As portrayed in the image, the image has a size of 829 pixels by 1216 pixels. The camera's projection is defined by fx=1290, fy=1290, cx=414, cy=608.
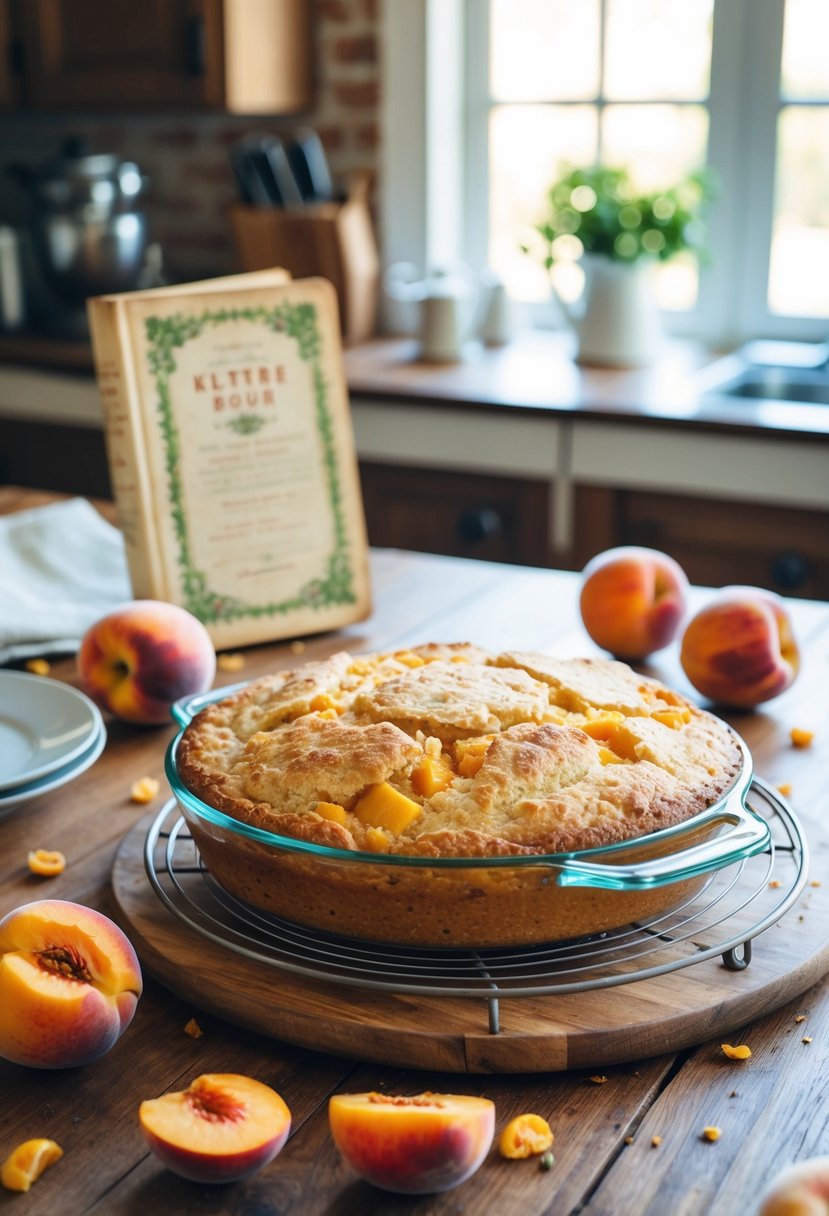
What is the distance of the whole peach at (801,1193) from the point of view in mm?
530

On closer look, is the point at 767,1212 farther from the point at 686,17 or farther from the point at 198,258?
the point at 198,258

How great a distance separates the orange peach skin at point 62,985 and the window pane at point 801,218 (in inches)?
101

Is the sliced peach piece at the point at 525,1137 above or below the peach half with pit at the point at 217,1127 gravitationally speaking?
below

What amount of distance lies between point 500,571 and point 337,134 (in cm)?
191

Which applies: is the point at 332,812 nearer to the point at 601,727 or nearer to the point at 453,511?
the point at 601,727

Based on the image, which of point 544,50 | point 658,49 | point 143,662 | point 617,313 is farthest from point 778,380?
point 143,662

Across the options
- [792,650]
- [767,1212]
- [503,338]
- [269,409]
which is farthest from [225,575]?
[503,338]

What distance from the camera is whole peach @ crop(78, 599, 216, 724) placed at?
1.14 m

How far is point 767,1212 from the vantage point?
1.79ft

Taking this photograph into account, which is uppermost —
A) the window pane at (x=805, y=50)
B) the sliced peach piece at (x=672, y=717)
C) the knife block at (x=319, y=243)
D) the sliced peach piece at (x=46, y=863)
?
the window pane at (x=805, y=50)

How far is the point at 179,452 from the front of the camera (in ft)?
4.23

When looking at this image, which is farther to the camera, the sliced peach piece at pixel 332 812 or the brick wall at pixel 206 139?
the brick wall at pixel 206 139

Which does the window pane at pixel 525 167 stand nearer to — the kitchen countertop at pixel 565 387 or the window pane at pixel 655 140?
the window pane at pixel 655 140

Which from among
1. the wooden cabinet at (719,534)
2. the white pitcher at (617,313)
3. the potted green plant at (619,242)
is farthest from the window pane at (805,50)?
the wooden cabinet at (719,534)
